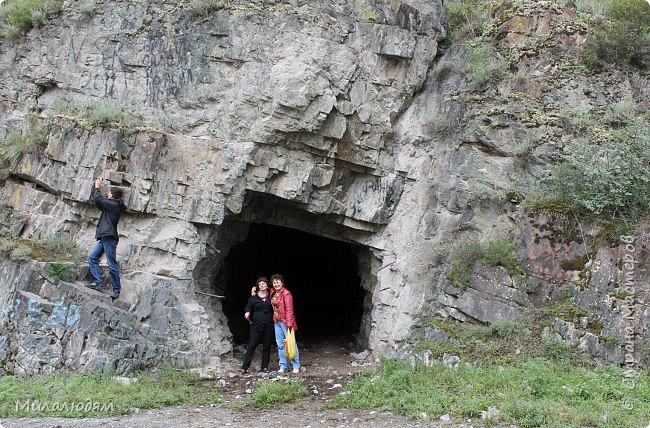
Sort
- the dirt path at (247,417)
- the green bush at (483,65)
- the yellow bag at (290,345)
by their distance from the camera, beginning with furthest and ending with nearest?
1. the green bush at (483,65)
2. the yellow bag at (290,345)
3. the dirt path at (247,417)

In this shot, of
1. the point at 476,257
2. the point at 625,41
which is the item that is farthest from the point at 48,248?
the point at 625,41

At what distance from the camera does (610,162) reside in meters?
10.1

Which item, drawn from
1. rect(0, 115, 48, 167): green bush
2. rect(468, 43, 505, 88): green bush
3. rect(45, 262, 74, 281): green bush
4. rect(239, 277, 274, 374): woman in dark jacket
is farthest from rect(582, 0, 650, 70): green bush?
rect(0, 115, 48, 167): green bush

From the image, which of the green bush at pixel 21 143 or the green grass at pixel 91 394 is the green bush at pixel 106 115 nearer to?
the green bush at pixel 21 143

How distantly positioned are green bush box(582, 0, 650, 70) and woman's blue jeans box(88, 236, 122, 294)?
982 centimetres

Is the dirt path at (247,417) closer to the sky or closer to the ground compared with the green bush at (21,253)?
closer to the ground

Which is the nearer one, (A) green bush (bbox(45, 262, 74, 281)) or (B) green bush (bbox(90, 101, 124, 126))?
(A) green bush (bbox(45, 262, 74, 281))

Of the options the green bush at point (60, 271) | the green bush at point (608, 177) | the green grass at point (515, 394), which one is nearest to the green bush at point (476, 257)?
the green bush at point (608, 177)

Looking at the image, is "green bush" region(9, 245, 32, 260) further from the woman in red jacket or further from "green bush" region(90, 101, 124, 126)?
the woman in red jacket

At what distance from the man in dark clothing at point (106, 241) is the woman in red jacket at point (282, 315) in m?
2.84

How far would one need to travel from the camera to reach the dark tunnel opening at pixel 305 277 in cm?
1506

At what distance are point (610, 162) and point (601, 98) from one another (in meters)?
2.16

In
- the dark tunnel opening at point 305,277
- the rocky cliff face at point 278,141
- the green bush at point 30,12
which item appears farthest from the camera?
the dark tunnel opening at point 305,277

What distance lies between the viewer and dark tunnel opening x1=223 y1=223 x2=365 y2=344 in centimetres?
1506
